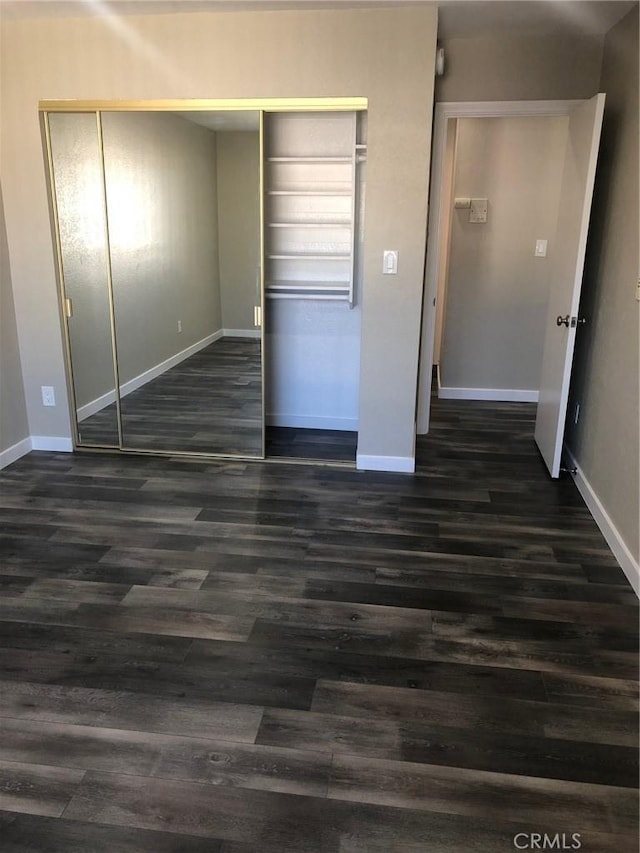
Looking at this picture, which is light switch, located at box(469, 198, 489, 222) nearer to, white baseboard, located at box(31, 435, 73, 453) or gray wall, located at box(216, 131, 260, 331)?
gray wall, located at box(216, 131, 260, 331)

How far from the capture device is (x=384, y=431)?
12.5 ft

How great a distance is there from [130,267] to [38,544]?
185 centimetres

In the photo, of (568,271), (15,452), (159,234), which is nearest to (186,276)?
(159,234)

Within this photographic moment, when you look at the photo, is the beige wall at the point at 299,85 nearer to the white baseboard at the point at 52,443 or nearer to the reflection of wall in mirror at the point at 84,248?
the reflection of wall in mirror at the point at 84,248

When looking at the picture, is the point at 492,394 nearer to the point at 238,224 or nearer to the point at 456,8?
the point at 238,224

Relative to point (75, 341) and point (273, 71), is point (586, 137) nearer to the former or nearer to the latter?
point (273, 71)

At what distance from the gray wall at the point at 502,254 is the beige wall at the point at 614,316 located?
4.27 ft

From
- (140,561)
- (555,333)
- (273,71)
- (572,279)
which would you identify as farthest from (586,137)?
(140,561)

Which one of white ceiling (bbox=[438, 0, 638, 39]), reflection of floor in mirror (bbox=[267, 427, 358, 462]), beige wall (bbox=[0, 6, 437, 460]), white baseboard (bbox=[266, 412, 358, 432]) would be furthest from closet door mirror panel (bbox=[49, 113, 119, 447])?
white ceiling (bbox=[438, 0, 638, 39])

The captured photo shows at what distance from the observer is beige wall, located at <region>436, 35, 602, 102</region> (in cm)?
368

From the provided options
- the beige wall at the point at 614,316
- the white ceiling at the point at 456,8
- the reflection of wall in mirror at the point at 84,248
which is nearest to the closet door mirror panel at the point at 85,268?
the reflection of wall in mirror at the point at 84,248

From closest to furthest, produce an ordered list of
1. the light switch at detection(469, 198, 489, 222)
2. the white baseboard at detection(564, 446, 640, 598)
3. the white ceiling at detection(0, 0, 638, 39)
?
1. the white baseboard at detection(564, 446, 640, 598)
2. the white ceiling at detection(0, 0, 638, 39)
3. the light switch at detection(469, 198, 489, 222)

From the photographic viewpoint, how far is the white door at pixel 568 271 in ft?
10.7

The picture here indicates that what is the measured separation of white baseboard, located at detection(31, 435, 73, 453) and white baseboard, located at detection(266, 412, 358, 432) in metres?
1.45
